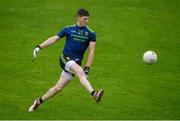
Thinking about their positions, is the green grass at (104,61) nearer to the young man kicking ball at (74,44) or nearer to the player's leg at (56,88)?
the player's leg at (56,88)

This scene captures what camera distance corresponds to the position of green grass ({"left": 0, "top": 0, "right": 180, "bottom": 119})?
1822 centimetres

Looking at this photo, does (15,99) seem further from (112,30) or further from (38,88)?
(112,30)

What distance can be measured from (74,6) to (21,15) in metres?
2.83

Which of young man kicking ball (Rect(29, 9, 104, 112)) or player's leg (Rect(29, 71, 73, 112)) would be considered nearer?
young man kicking ball (Rect(29, 9, 104, 112))

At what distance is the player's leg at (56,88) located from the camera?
17.3m

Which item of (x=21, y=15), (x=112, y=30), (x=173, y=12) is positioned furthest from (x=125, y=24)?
(x=21, y=15)

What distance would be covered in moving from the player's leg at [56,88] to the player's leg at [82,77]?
0.31m

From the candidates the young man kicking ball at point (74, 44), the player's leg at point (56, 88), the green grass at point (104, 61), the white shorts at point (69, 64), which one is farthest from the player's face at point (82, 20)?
the green grass at point (104, 61)

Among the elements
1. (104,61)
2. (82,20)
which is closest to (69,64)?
(82,20)

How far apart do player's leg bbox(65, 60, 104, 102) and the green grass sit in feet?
2.97

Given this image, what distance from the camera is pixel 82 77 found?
1681 cm

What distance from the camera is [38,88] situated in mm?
20172

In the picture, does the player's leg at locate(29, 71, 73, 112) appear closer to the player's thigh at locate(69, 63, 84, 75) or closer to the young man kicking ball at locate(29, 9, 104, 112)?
the young man kicking ball at locate(29, 9, 104, 112)

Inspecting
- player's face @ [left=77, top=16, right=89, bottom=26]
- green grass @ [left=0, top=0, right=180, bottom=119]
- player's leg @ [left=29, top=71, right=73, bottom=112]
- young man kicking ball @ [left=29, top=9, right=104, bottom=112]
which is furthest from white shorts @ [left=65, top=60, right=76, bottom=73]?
green grass @ [left=0, top=0, right=180, bottom=119]
